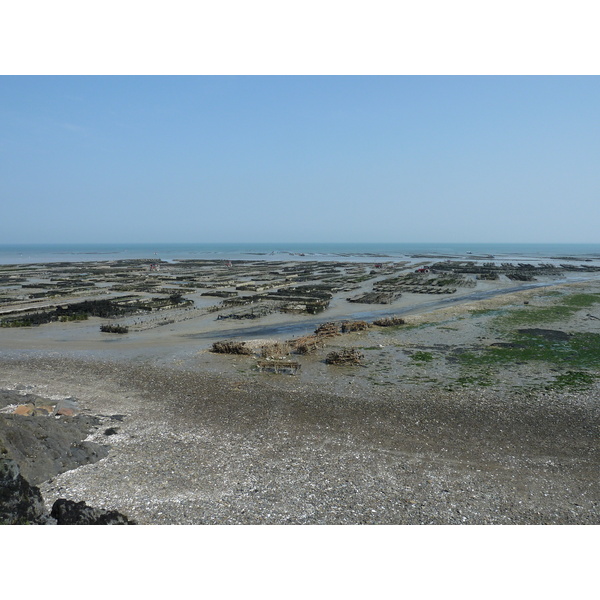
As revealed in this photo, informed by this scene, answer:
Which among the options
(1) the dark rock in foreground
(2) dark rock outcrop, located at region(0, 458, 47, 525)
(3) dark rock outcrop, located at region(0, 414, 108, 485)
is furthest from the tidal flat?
(2) dark rock outcrop, located at region(0, 458, 47, 525)

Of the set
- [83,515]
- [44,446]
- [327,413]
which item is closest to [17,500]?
[83,515]

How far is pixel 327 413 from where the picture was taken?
608 inches

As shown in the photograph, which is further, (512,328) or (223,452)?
(512,328)

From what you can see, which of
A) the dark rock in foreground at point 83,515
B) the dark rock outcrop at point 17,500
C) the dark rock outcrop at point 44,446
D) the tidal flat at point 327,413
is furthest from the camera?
the dark rock outcrop at point 44,446

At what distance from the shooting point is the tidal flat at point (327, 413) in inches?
395

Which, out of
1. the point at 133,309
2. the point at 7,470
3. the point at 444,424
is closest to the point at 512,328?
the point at 444,424

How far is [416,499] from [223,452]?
5.81m

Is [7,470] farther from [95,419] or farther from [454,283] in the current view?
[454,283]

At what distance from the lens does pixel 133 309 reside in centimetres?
3844

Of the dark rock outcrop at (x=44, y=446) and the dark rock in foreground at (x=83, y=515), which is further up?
the dark rock outcrop at (x=44, y=446)

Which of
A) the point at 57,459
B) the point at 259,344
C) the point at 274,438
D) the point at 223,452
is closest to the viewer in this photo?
the point at 57,459

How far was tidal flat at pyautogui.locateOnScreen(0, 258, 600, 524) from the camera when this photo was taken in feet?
32.9

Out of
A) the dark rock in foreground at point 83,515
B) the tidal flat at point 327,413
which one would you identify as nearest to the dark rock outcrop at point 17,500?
the dark rock in foreground at point 83,515

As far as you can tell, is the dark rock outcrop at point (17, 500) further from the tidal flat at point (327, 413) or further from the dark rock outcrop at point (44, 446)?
the dark rock outcrop at point (44, 446)
